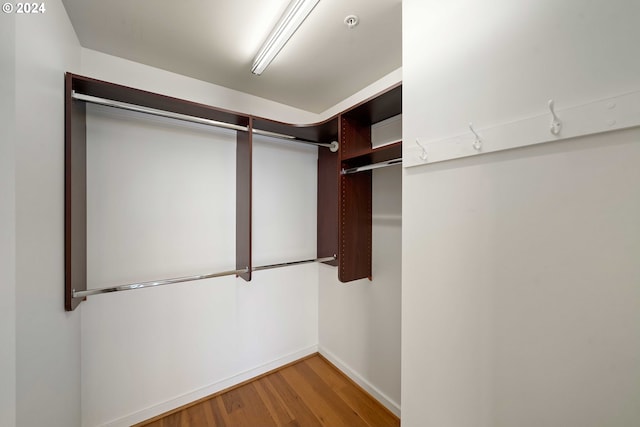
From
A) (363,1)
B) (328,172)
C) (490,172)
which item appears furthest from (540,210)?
(328,172)

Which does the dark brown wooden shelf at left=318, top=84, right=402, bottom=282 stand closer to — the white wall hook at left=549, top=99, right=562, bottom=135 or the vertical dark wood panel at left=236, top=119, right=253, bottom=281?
the vertical dark wood panel at left=236, top=119, right=253, bottom=281

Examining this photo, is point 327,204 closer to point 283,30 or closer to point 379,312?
point 379,312

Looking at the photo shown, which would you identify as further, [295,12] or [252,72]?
[252,72]

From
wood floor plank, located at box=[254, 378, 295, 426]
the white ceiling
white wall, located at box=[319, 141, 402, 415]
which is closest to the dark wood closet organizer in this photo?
white wall, located at box=[319, 141, 402, 415]

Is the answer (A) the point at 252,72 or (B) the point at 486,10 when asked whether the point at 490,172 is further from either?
(A) the point at 252,72

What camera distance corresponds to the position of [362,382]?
Answer: 2062 millimetres

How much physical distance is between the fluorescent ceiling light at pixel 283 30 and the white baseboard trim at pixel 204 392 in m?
2.63

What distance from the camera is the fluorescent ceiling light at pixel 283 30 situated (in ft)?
3.71

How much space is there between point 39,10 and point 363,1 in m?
1.45

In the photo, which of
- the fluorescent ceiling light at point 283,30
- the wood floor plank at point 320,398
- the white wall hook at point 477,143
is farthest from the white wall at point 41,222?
the white wall hook at point 477,143

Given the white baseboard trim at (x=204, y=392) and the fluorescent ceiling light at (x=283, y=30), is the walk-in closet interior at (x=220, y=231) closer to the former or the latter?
the white baseboard trim at (x=204, y=392)

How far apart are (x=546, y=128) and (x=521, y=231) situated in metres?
0.34

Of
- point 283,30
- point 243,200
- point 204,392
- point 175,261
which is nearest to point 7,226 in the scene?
point 175,261

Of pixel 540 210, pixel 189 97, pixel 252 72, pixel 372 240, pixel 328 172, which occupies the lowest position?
pixel 372 240
